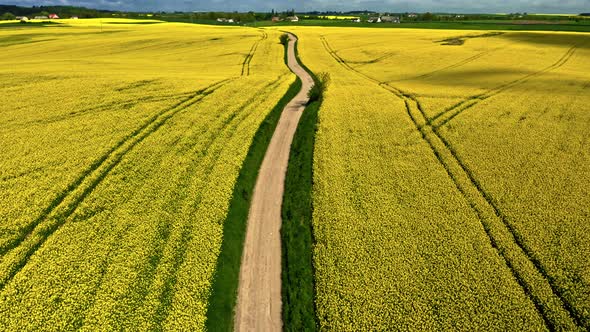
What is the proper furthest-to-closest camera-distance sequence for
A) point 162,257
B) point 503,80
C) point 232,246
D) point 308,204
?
point 503,80 < point 308,204 < point 232,246 < point 162,257

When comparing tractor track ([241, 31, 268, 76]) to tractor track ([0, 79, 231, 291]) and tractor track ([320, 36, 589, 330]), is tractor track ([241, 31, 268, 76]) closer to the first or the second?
tractor track ([0, 79, 231, 291])

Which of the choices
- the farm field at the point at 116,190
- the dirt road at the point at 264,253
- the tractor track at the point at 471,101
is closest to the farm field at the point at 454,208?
the tractor track at the point at 471,101

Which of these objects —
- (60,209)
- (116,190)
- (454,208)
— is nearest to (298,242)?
(454,208)

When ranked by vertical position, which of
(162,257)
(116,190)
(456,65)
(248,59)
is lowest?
(162,257)

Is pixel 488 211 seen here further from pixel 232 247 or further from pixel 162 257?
pixel 162 257

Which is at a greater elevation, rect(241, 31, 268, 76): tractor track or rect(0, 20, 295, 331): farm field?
rect(241, 31, 268, 76): tractor track

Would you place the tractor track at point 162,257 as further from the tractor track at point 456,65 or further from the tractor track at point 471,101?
the tractor track at point 456,65

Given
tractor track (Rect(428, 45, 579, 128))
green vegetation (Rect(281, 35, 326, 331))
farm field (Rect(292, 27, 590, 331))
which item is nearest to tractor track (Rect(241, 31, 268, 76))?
farm field (Rect(292, 27, 590, 331))
